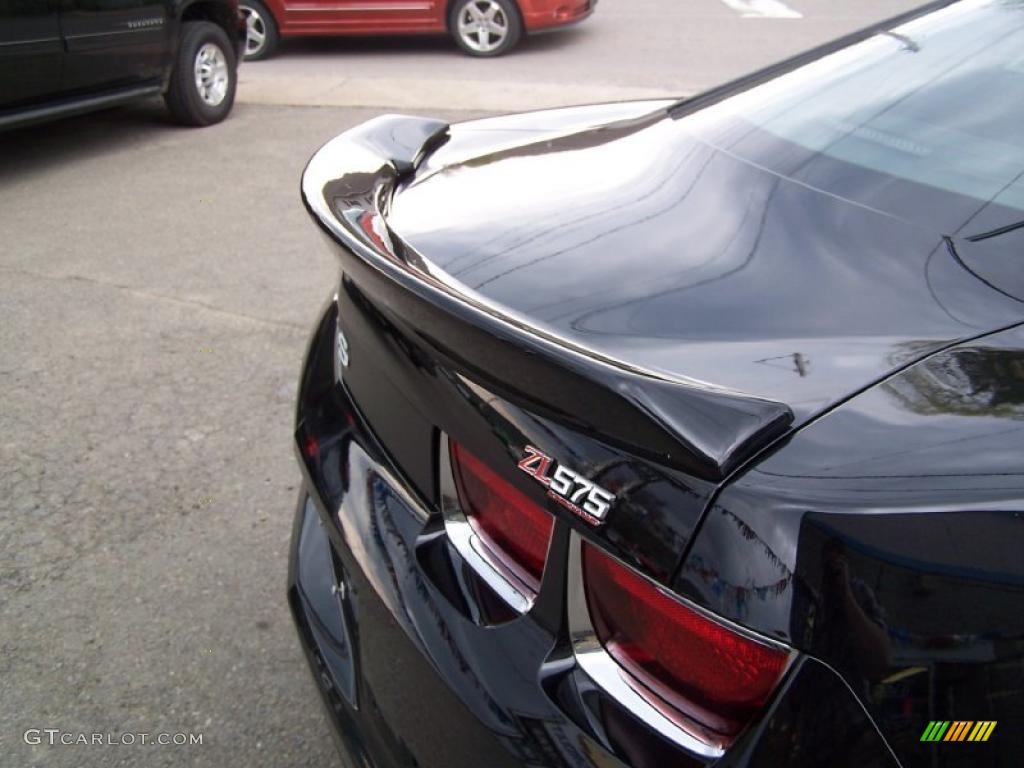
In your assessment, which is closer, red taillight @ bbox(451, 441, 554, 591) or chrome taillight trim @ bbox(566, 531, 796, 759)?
chrome taillight trim @ bbox(566, 531, 796, 759)

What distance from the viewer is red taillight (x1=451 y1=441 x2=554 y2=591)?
1324mm

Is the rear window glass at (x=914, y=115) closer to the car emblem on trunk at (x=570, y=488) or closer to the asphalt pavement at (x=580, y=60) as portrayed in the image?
the car emblem on trunk at (x=570, y=488)

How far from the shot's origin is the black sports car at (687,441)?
1.07 meters

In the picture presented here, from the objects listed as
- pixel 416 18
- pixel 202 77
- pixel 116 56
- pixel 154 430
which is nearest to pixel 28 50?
pixel 116 56

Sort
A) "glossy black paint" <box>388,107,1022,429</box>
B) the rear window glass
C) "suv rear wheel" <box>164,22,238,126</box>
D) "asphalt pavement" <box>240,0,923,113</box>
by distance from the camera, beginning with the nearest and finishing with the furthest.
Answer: "glossy black paint" <box>388,107,1022,429</box>
the rear window glass
"suv rear wheel" <box>164,22,238,126</box>
"asphalt pavement" <box>240,0,923,113</box>

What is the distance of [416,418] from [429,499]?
13cm

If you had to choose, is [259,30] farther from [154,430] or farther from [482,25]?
[154,430]

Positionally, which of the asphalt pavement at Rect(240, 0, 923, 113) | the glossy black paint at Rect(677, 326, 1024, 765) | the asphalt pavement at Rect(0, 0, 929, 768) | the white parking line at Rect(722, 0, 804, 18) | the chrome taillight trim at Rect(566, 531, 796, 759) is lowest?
the asphalt pavement at Rect(0, 0, 929, 768)

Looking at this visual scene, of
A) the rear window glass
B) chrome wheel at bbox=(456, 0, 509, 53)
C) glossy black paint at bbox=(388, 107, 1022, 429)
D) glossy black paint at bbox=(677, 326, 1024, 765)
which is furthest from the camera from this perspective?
chrome wheel at bbox=(456, 0, 509, 53)

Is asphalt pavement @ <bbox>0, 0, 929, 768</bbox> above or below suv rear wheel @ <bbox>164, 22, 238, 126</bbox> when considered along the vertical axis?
below

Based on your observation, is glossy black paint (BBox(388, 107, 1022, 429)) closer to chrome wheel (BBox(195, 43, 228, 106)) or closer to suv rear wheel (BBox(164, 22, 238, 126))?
suv rear wheel (BBox(164, 22, 238, 126))

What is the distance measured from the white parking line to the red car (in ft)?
8.79

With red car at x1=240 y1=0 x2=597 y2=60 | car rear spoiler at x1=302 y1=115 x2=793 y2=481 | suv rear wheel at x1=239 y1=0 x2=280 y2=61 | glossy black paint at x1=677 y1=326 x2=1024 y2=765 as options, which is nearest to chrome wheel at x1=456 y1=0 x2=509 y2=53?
red car at x1=240 y1=0 x2=597 y2=60

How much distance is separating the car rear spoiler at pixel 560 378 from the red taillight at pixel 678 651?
0.56 ft
